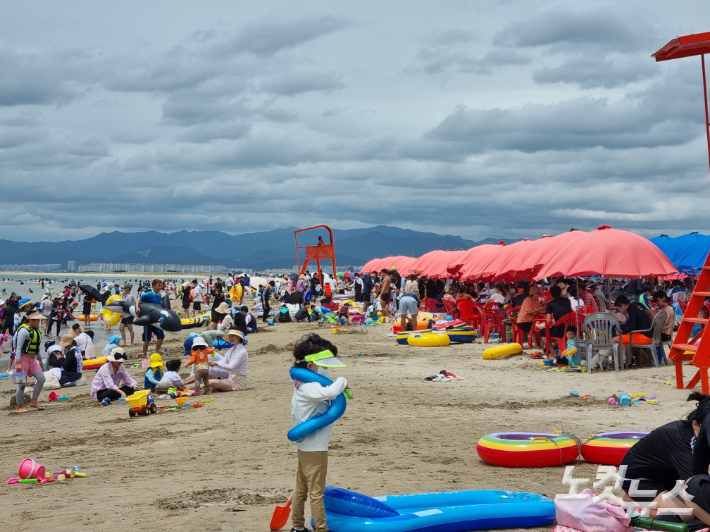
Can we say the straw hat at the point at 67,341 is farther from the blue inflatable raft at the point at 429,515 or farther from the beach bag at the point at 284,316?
the beach bag at the point at 284,316

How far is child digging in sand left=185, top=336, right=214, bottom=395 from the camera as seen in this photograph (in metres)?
10.7

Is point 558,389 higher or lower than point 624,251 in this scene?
lower

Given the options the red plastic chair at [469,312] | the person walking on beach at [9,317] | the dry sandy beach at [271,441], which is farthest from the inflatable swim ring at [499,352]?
the person walking on beach at [9,317]

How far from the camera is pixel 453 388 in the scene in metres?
10.5

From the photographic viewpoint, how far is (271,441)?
23.9 feet

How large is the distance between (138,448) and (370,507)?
376 cm

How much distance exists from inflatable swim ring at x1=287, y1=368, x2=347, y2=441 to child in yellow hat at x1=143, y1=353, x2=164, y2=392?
734 cm

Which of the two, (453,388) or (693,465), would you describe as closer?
(693,465)

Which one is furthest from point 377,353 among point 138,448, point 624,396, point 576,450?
point 576,450

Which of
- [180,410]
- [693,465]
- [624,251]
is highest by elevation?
[624,251]

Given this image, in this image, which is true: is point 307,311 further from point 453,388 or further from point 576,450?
point 576,450

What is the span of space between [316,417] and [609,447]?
2.77 meters

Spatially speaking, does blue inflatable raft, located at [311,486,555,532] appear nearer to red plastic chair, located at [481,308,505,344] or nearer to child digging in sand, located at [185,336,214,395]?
child digging in sand, located at [185,336,214,395]

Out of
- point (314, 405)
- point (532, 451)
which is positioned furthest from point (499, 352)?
point (314, 405)
